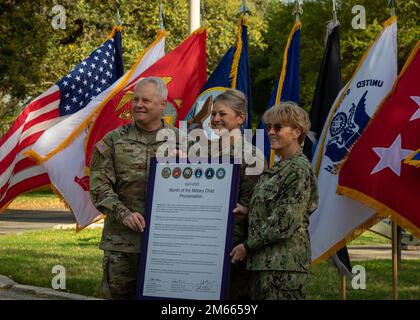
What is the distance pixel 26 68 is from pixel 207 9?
752 centimetres

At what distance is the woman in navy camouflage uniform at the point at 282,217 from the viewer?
445 centimetres

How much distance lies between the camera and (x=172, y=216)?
15.9ft

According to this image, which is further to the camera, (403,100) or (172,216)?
(403,100)

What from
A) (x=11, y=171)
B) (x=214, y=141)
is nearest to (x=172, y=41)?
(x=11, y=171)

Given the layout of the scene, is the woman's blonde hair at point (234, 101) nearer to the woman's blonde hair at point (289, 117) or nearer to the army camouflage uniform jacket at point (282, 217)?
the woman's blonde hair at point (289, 117)

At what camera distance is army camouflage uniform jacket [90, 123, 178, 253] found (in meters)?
4.98

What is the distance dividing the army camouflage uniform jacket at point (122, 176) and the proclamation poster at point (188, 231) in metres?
0.14

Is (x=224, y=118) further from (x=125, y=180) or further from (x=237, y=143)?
(x=125, y=180)

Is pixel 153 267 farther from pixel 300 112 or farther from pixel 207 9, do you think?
pixel 207 9

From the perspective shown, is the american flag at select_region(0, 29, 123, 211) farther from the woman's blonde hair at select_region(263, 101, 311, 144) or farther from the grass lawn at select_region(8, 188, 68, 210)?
the grass lawn at select_region(8, 188, 68, 210)

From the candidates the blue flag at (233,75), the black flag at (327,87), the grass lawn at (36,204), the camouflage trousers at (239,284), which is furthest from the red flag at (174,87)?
the grass lawn at (36,204)

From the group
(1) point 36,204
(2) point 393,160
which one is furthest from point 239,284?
(1) point 36,204

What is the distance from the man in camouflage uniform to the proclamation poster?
15 cm

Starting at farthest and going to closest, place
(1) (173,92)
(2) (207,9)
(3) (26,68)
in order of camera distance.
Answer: (2) (207,9) < (3) (26,68) < (1) (173,92)
